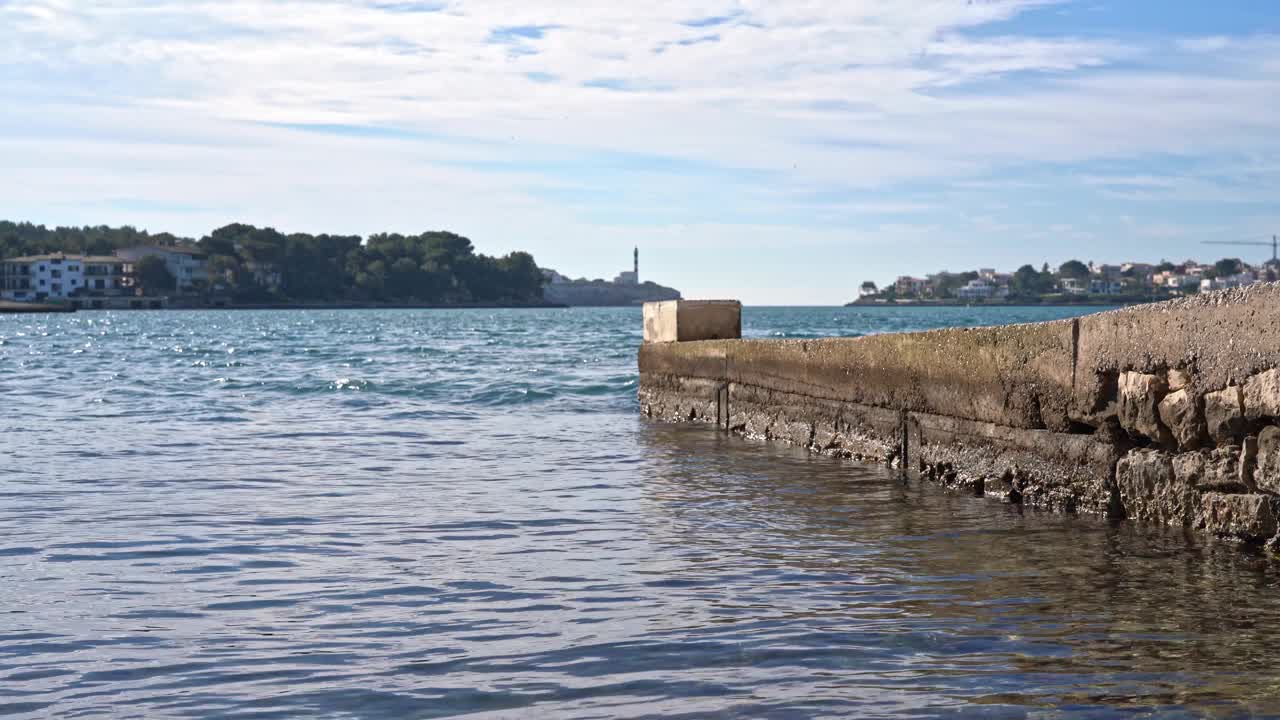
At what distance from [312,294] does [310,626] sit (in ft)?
479

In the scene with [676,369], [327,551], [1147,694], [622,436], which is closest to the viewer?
[1147,694]

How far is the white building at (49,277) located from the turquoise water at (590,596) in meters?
127

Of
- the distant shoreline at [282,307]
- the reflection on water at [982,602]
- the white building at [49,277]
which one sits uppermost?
the white building at [49,277]

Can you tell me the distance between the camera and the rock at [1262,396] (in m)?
5.73

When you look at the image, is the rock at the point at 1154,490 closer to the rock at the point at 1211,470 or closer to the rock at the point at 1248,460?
the rock at the point at 1211,470

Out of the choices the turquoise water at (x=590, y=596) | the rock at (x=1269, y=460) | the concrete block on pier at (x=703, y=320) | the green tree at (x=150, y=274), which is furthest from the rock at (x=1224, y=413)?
the green tree at (x=150, y=274)

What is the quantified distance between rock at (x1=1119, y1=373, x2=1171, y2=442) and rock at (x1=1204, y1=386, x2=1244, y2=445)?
13.6 inches

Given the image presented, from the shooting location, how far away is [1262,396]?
228 inches

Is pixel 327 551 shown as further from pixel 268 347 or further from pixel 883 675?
pixel 268 347

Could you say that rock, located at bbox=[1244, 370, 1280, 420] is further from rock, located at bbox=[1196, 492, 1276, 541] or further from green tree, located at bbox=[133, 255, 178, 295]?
green tree, located at bbox=[133, 255, 178, 295]

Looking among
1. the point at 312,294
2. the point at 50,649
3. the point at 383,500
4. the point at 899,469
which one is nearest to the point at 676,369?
the point at 899,469

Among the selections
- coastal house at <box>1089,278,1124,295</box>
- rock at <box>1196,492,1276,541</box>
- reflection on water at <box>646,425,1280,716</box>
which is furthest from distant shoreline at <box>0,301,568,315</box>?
rock at <box>1196,492,1276,541</box>

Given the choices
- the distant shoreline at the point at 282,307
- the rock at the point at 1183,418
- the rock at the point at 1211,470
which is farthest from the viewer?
the distant shoreline at the point at 282,307

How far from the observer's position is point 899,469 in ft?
31.3
